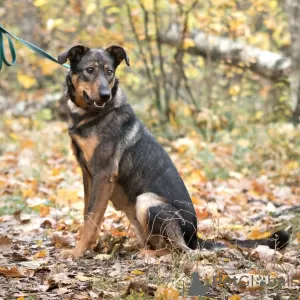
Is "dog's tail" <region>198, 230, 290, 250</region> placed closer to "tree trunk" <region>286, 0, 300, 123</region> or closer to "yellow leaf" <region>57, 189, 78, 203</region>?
"yellow leaf" <region>57, 189, 78, 203</region>

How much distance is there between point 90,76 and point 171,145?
5.88 m

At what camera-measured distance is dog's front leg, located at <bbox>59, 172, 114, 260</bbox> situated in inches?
185

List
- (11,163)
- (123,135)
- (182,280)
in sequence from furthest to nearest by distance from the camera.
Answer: (11,163) < (123,135) < (182,280)

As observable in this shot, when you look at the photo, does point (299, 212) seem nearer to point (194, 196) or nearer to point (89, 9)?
point (194, 196)

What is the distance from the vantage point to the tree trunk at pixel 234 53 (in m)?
11.6

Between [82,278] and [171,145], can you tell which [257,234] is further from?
[171,145]

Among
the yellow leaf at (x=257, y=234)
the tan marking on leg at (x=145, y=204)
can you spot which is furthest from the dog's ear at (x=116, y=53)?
the yellow leaf at (x=257, y=234)

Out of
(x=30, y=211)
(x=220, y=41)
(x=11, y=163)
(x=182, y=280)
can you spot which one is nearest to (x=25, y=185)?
(x=30, y=211)

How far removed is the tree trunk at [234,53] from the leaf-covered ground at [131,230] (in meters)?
1.55

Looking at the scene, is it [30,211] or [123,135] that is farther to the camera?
[30,211]

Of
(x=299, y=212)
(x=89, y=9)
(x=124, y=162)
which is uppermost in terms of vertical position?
(x=89, y=9)

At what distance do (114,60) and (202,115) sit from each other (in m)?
6.05

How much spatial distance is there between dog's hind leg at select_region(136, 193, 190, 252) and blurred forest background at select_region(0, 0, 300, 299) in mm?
305

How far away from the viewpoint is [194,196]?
6852mm
